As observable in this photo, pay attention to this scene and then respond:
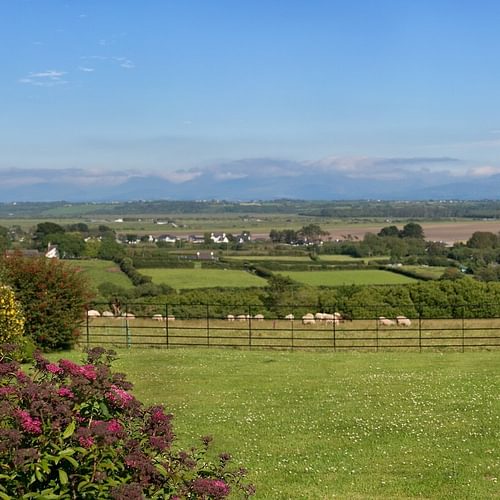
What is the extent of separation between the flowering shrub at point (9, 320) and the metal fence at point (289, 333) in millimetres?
4750

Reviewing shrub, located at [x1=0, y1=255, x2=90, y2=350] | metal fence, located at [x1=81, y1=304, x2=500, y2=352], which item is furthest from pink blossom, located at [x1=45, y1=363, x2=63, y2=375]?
metal fence, located at [x1=81, y1=304, x2=500, y2=352]

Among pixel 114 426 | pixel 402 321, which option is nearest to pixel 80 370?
pixel 114 426

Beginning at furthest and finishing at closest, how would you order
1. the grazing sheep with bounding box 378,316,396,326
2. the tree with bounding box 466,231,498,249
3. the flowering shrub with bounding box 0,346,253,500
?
the tree with bounding box 466,231,498,249, the grazing sheep with bounding box 378,316,396,326, the flowering shrub with bounding box 0,346,253,500

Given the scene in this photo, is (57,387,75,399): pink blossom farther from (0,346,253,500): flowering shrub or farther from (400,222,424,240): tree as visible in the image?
(400,222,424,240): tree

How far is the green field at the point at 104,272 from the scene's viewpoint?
6610 cm

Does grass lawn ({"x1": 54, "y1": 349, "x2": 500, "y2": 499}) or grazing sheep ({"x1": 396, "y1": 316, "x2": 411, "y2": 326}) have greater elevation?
grass lawn ({"x1": 54, "y1": 349, "x2": 500, "y2": 499})

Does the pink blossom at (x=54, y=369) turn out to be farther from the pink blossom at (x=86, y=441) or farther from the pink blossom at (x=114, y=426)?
the pink blossom at (x=86, y=441)

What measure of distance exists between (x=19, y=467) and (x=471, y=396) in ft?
46.7

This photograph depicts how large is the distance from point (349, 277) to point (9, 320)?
51.0 metres

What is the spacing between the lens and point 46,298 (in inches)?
1066

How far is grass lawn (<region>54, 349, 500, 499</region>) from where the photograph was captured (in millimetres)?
11867

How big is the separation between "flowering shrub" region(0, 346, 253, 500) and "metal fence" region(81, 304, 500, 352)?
2129cm

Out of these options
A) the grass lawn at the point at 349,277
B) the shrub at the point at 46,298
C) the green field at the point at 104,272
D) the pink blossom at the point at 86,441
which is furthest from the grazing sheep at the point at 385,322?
the pink blossom at the point at 86,441

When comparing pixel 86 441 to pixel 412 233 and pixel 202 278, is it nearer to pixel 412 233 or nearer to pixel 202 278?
pixel 202 278
